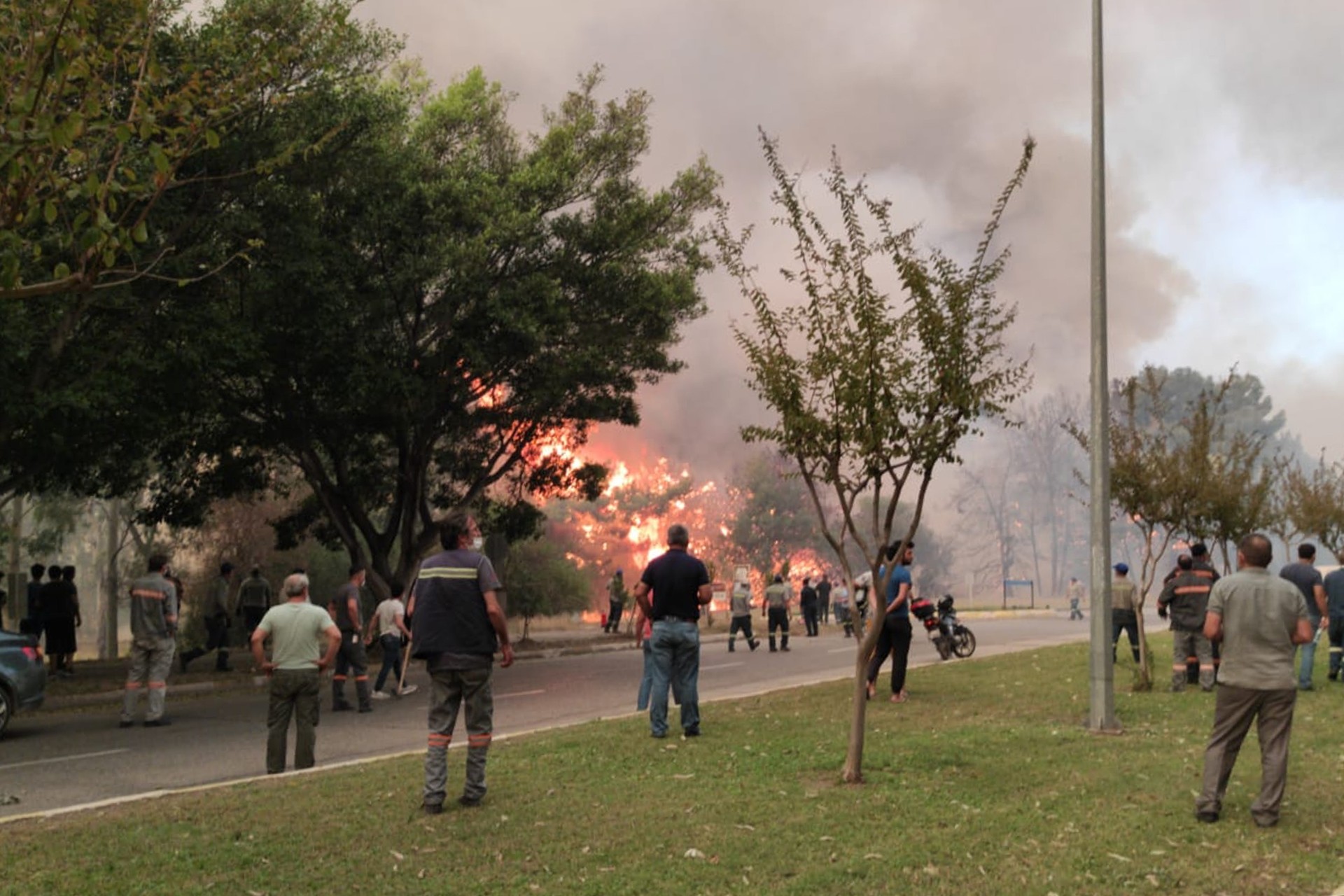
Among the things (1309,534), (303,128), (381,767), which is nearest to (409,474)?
(303,128)

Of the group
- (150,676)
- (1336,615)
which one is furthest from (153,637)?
(1336,615)

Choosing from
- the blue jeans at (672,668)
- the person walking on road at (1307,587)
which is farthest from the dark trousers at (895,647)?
the person walking on road at (1307,587)

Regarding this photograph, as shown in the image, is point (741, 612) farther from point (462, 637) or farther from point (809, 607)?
point (462, 637)

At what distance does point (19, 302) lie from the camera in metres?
14.8

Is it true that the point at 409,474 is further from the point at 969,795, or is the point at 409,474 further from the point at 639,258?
the point at 969,795

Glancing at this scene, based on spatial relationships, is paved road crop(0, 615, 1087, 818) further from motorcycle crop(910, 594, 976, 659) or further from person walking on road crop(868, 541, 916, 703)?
person walking on road crop(868, 541, 916, 703)

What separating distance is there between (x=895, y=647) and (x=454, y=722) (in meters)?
7.65

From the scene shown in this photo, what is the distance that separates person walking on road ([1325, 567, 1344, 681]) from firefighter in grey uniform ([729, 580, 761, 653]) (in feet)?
38.0

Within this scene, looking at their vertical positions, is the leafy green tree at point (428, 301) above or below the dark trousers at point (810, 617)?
above

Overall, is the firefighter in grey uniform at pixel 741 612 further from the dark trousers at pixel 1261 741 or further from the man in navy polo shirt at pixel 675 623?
Answer: the dark trousers at pixel 1261 741

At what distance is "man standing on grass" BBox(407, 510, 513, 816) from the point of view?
7789 millimetres

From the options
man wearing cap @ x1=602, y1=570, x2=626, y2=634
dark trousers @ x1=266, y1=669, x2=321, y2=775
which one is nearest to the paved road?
dark trousers @ x1=266, y1=669, x2=321, y2=775

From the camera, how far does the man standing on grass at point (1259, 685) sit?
7395mm

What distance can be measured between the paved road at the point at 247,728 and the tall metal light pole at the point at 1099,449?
362 centimetres
